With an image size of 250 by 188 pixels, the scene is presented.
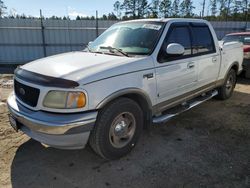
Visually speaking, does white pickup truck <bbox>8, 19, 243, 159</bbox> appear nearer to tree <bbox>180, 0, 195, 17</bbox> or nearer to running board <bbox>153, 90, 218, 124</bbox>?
running board <bbox>153, 90, 218, 124</bbox>

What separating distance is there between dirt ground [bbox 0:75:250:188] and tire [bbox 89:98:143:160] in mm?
198

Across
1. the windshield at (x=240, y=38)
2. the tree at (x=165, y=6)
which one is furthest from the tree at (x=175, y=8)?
the windshield at (x=240, y=38)

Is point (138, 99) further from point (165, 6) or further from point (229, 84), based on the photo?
point (165, 6)

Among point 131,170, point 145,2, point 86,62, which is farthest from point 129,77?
point 145,2

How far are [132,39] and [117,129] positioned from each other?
5.03 feet

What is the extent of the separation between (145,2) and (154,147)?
3292 centimetres

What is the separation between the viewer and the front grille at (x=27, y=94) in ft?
9.83

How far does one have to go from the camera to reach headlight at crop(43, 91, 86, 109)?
283cm

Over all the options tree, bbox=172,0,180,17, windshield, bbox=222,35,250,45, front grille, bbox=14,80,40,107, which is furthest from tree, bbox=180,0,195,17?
front grille, bbox=14,80,40,107

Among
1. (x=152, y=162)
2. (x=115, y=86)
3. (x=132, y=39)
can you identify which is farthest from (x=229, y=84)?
(x=115, y=86)

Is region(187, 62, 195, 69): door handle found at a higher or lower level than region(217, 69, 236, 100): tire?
higher

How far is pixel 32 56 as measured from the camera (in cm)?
1197

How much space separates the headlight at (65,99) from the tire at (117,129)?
1.14 ft

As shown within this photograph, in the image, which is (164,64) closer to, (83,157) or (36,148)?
(83,157)
